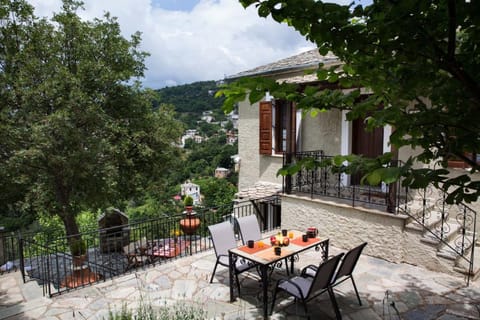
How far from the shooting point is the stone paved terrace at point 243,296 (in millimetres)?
4715

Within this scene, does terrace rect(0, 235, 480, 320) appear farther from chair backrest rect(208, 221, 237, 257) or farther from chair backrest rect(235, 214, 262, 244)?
chair backrest rect(235, 214, 262, 244)

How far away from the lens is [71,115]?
9477 mm

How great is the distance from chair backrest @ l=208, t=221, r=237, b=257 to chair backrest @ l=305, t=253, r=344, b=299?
1.99m

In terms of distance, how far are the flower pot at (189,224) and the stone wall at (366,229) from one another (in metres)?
4.09

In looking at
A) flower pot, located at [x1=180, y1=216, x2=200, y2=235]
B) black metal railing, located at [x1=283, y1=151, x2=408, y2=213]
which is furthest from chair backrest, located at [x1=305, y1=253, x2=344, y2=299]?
flower pot, located at [x1=180, y1=216, x2=200, y2=235]

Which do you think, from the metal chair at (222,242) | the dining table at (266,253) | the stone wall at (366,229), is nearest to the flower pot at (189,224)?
the stone wall at (366,229)

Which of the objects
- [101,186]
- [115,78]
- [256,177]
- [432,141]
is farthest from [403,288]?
[115,78]

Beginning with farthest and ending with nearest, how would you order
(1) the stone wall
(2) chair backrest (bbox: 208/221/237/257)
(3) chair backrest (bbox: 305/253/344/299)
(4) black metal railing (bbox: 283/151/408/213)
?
(4) black metal railing (bbox: 283/151/408/213) → (1) the stone wall → (2) chair backrest (bbox: 208/221/237/257) → (3) chair backrest (bbox: 305/253/344/299)

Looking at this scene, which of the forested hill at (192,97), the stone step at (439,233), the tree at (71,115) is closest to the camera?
the stone step at (439,233)

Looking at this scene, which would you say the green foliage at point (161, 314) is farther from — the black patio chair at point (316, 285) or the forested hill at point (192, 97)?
the forested hill at point (192, 97)

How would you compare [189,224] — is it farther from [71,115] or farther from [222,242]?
[222,242]

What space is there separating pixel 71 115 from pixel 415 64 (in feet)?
32.6

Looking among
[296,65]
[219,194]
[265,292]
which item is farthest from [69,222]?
[219,194]

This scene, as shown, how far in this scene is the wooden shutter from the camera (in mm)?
10523
